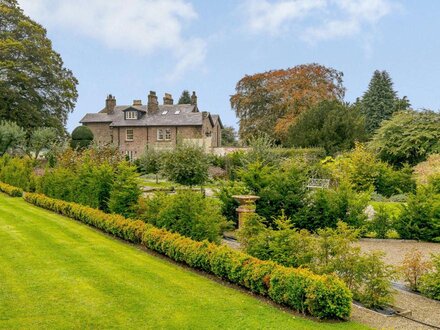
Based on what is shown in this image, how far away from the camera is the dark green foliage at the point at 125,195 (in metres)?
13.4

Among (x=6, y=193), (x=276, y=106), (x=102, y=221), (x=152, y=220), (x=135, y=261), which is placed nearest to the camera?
(x=135, y=261)

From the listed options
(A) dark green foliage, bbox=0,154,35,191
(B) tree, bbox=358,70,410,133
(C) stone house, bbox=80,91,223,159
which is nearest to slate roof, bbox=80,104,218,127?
(C) stone house, bbox=80,91,223,159

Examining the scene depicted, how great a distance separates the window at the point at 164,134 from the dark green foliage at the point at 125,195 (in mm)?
36239

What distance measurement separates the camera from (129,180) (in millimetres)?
13672

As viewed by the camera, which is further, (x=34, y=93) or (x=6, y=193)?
(x=34, y=93)

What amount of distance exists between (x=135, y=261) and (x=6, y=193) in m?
16.7

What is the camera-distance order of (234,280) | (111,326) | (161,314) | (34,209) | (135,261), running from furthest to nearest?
(34,209) < (135,261) < (234,280) < (161,314) < (111,326)

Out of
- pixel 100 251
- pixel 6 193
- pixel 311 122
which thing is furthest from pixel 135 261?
pixel 311 122

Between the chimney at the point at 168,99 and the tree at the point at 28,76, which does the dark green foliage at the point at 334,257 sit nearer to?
the tree at the point at 28,76

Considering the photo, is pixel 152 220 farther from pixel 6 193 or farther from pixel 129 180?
pixel 6 193

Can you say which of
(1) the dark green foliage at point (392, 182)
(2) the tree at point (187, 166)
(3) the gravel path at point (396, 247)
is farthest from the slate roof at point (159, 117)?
(3) the gravel path at point (396, 247)

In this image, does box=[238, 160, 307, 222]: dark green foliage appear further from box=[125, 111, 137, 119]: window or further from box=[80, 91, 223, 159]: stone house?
box=[125, 111, 137, 119]: window

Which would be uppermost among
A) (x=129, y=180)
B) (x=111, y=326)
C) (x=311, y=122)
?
(x=311, y=122)

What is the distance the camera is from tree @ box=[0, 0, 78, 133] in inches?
1575
